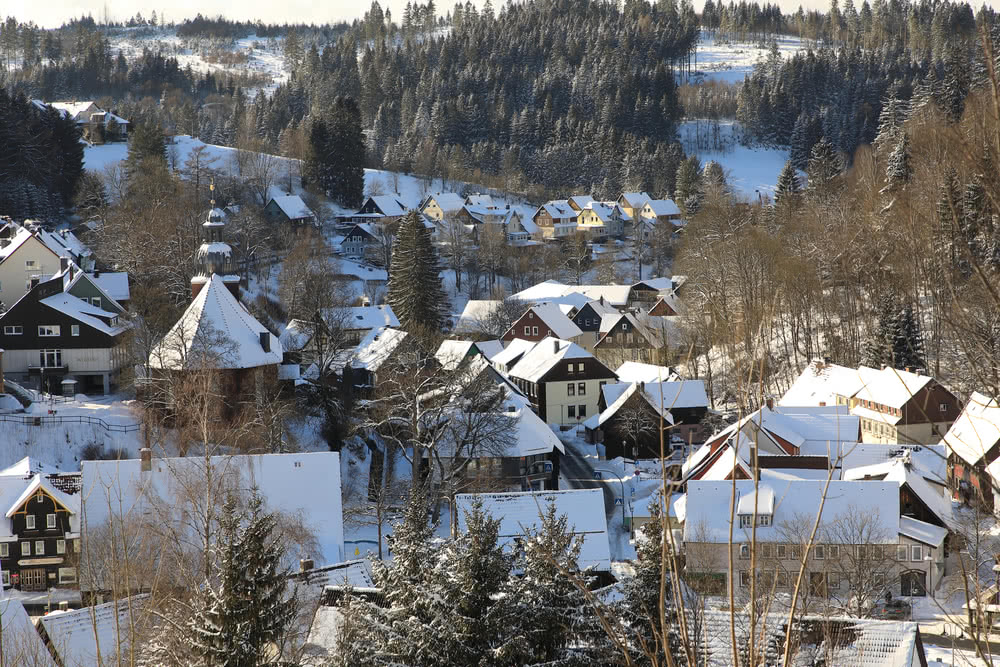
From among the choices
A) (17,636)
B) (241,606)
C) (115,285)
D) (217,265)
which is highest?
(217,265)

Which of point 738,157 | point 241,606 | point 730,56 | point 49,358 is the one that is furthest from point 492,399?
point 730,56

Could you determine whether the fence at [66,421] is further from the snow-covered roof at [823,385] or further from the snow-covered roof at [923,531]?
the snow-covered roof at [823,385]

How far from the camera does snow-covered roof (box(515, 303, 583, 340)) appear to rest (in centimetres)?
5131

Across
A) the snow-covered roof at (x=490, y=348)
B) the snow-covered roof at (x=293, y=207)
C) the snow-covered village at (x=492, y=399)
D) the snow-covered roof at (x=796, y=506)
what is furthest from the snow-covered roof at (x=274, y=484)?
the snow-covered roof at (x=293, y=207)

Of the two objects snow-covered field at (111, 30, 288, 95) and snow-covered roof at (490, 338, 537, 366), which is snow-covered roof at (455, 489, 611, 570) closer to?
snow-covered roof at (490, 338, 537, 366)

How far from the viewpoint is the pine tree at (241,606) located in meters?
9.14

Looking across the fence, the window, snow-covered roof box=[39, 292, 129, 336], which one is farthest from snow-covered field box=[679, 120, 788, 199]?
the fence

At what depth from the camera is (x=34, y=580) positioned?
77.7 ft

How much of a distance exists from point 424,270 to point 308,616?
37230 mm

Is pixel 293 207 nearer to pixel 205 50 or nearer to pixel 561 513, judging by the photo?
pixel 561 513

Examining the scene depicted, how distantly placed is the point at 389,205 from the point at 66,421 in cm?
4622

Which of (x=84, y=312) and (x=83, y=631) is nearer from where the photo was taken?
(x=83, y=631)

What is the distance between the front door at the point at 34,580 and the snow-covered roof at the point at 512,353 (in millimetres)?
24773

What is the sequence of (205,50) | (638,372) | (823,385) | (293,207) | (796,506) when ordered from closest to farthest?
1. (796,506)
2. (823,385)
3. (638,372)
4. (293,207)
5. (205,50)
